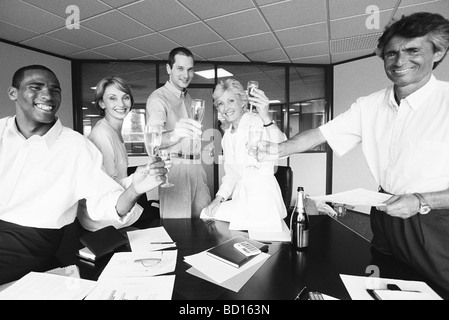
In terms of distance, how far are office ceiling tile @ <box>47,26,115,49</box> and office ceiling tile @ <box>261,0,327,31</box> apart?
96.8 inches

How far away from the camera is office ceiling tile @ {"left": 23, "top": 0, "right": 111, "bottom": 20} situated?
2912 mm

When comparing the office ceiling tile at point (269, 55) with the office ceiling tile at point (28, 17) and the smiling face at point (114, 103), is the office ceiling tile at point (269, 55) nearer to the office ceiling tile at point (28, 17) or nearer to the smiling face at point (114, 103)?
the office ceiling tile at point (28, 17)

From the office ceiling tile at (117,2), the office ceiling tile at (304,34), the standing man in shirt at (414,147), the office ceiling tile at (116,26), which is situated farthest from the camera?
the office ceiling tile at (304,34)

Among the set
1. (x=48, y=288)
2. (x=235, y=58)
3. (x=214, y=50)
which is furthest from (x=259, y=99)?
(x=235, y=58)

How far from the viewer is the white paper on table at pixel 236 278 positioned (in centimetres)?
87

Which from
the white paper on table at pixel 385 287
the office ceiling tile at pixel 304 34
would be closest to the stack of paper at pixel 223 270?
the white paper on table at pixel 385 287

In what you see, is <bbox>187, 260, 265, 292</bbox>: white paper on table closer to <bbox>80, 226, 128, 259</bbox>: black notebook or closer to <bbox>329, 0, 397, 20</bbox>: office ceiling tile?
<bbox>80, 226, 128, 259</bbox>: black notebook

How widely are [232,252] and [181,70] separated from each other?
→ 1.51 meters

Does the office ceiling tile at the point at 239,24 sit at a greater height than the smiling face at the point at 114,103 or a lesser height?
greater

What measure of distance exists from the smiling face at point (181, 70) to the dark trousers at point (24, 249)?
1313 millimetres

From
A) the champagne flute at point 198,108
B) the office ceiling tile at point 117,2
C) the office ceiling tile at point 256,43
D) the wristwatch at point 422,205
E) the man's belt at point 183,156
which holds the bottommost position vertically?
the wristwatch at point 422,205

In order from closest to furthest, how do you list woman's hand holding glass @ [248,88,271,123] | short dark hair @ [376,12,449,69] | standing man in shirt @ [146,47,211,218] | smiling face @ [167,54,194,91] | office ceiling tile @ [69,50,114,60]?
1. short dark hair @ [376,12,449,69]
2. woman's hand holding glass @ [248,88,271,123]
3. standing man in shirt @ [146,47,211,218]
4. smiling face @ [167,54,194,91]
5. office ceiling tile @ [69,50,114,60]

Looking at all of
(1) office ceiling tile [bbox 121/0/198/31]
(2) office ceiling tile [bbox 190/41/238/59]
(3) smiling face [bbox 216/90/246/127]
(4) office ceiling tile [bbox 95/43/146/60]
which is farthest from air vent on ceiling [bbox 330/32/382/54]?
(4) office ceiling tile [bbox 95/43/146/60]
